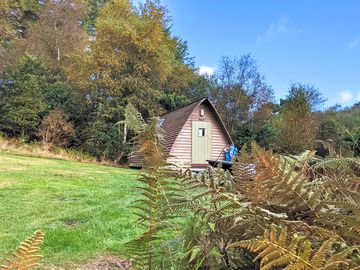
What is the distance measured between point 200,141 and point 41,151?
622 cm

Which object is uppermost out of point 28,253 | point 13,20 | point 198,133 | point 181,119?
point 13,20

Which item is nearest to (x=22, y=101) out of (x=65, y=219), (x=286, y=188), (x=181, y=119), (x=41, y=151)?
(x=41, y=151)

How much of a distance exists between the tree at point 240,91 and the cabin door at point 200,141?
135 inches

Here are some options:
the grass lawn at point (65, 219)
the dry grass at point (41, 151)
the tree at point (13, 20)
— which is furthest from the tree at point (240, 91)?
the grass lawn at point (65, 219)

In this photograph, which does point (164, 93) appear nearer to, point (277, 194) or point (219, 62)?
point (219, 62)

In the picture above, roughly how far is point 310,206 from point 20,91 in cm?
1535

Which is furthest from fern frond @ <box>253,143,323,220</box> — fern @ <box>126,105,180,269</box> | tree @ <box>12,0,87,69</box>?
tree @ <box>12,0,87,69</box>

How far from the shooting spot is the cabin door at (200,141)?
13297 millimetres

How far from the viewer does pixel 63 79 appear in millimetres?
17016

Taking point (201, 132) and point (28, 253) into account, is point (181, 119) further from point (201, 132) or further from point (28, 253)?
point (28, 253)

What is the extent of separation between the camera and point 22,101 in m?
13.6

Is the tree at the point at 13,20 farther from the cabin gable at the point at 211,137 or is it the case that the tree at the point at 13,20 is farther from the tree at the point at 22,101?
the cabin gable at the point at 211,137

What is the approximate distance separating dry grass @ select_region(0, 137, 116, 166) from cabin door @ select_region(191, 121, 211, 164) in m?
3.36

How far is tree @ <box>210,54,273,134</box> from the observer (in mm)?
16672
